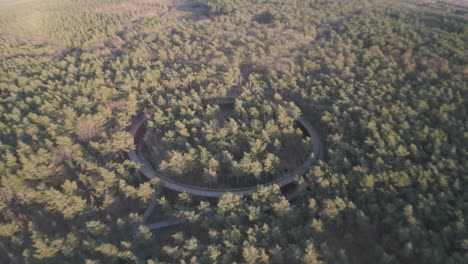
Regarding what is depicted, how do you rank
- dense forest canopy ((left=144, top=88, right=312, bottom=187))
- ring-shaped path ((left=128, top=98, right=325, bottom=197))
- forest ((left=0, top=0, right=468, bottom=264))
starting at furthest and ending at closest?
dense forest canopy ((left=144, top=88, right=312, bottom=187)) < ring-shaped path ((left=128, top=98, right=325, bottom=197)) < forest ((left=0, top=0, right=468, bottom=264))

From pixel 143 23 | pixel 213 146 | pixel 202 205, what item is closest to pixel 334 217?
pixel 202 205

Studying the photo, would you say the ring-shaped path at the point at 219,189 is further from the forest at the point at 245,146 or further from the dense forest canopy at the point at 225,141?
the dense forest canopy at the point at 225,141

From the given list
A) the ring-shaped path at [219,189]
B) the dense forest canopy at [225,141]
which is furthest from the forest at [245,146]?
the ring-shaped path at [219,189]

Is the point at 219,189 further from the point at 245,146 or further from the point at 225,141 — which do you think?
the point at 245,146

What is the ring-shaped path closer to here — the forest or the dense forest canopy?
the forest

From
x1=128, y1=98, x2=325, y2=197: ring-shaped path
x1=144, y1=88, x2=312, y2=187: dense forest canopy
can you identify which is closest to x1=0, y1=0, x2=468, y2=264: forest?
x1=144, y1=88, x2=312, y2=187: dense forest canopy

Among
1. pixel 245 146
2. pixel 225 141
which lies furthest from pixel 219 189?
pixel 245 146

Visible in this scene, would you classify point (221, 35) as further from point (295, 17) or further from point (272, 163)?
point (272, 163)

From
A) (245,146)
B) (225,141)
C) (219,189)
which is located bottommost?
(219,189)

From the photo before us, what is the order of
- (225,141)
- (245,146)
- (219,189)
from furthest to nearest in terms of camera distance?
(225,141), (245,146), (219,189)
